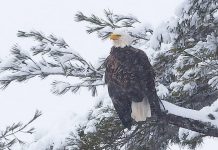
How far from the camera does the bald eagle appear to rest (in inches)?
131

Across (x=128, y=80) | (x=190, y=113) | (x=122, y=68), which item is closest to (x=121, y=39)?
(x=122, y=68)

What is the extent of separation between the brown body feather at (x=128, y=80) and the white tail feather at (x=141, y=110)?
0.11 ft

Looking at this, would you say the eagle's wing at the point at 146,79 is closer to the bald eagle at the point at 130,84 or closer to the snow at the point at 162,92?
the bald eagle at the point at 130,84

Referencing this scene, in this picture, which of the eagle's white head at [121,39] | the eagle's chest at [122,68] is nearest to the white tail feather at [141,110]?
the eagle's chest at [122,68]

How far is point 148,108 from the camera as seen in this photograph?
330cm

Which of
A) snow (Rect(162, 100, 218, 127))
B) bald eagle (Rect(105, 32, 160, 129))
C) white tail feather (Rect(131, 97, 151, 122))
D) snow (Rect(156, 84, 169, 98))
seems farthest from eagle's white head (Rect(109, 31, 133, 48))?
snow (Rect(162, 100, 218, 127))

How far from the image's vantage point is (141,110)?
10.9 feet

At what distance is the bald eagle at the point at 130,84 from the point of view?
3334mm

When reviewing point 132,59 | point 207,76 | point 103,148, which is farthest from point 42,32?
point 207,76

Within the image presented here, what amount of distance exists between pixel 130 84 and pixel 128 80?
0.12 ft

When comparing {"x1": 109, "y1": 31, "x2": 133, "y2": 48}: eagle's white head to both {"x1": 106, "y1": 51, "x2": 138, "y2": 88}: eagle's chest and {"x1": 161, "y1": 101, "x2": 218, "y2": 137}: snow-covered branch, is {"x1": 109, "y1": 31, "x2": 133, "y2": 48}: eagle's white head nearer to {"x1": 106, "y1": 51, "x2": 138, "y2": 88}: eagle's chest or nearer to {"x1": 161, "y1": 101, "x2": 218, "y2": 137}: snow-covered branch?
{"x1": 106, "y1": 51, "x2": 138, "y2": 88}: eagle's chest

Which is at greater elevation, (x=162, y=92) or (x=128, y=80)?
(x=128, y=80)

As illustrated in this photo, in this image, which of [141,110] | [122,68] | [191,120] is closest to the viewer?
[191,120]

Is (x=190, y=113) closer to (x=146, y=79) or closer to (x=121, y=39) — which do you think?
(x=146, y=79)
